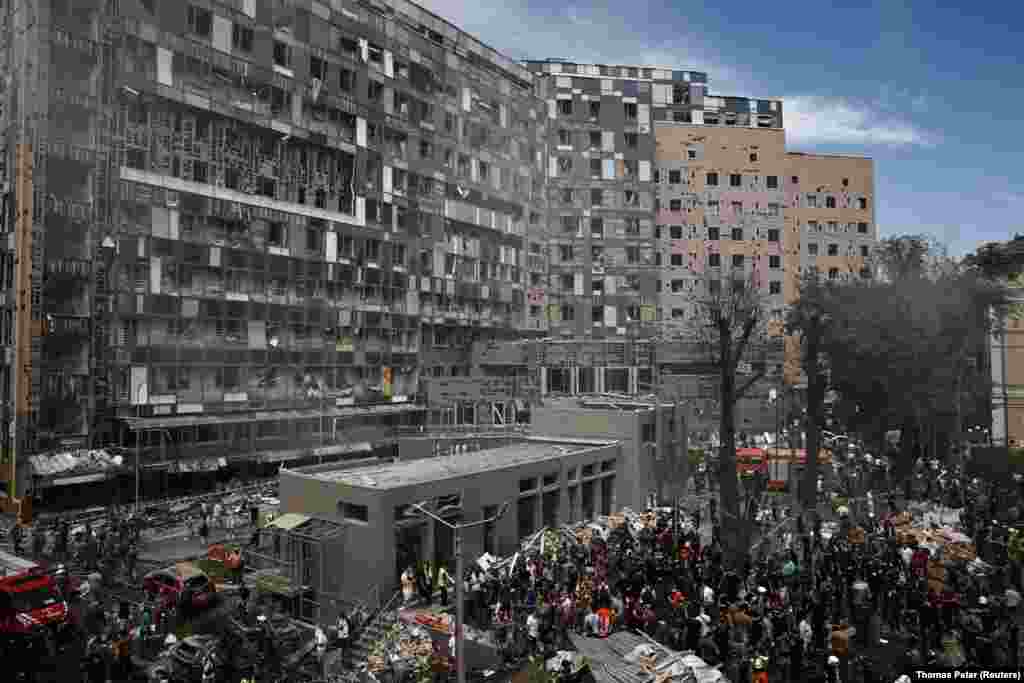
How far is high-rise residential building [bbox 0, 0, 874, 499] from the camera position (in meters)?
40.1

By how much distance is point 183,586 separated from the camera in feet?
86.5

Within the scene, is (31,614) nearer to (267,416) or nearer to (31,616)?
(31,616)

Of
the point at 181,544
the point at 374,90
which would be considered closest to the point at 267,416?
the point at 181,544

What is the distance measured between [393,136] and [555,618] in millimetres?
44050

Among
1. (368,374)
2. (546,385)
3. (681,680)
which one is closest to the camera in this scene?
(681,680)

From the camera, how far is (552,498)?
125 feet

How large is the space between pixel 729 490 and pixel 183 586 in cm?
2018

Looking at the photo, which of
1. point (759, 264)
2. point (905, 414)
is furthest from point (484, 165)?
point (905, 414)

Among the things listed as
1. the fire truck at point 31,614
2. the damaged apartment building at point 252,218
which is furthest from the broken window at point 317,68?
the fire truck at point 31,614

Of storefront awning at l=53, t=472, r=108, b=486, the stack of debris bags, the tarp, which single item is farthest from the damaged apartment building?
the stack of debris bags

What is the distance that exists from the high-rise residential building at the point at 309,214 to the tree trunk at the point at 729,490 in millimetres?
26947

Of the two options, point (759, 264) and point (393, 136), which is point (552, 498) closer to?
point (393, 136)

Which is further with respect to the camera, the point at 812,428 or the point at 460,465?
the point at 812,428

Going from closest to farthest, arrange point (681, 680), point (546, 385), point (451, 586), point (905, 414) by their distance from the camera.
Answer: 1. point (681, 680)
2. point (451, 586)
3. point (905, 414)
4. point (546, 385)
